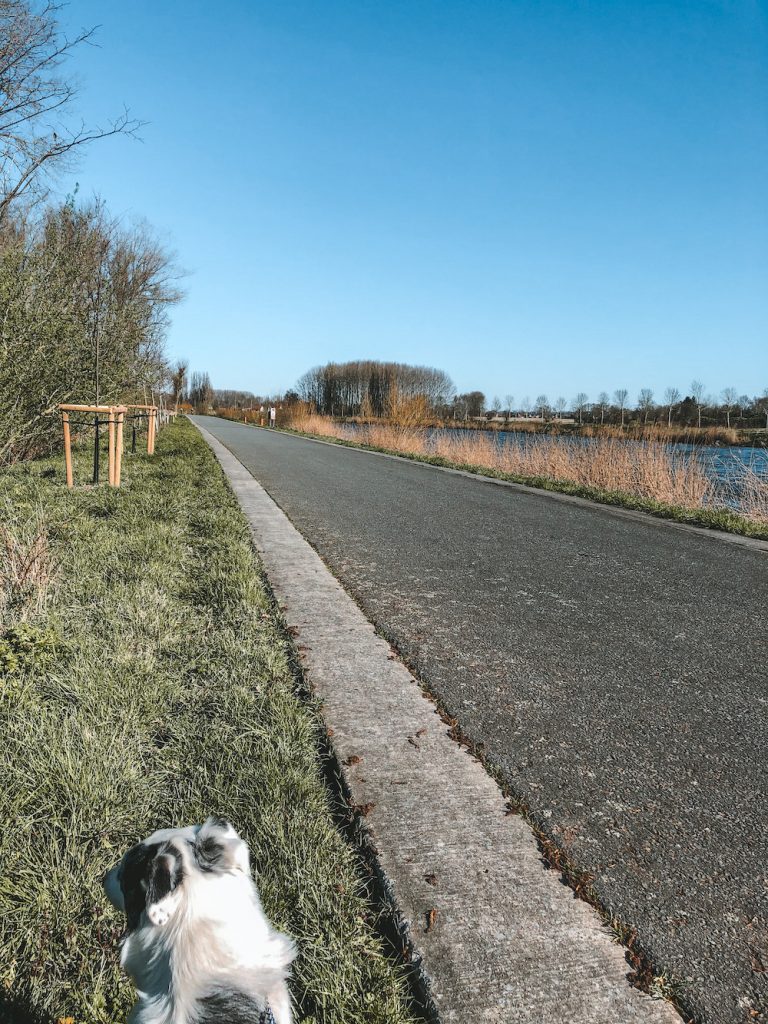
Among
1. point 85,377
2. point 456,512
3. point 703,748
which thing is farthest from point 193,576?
point 85,377

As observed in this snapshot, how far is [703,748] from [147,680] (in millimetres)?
2213

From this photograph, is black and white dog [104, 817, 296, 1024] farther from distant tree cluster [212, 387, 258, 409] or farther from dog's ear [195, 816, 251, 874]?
distant tree cluster [212, 387, 258, 409]

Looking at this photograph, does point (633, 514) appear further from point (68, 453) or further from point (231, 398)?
point (231, 398)

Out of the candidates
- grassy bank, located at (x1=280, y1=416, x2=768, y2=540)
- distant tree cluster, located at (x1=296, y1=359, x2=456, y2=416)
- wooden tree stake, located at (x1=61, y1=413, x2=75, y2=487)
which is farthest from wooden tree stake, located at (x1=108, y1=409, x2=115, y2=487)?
distant tree cluster, located at (x1=296, y1=359, x2=456, y2=416)

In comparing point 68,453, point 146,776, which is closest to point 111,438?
point 68,453

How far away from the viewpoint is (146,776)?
2043 millimetres

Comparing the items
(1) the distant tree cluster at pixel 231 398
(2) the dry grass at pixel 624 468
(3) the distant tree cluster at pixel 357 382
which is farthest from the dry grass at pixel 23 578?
(1) the distant tree cluster at pixel 231 398

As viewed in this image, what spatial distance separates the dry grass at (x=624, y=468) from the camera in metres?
9.78

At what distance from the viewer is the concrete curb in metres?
1.32

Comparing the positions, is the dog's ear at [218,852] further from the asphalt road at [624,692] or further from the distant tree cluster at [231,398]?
the distant tree cluster at [231,398]

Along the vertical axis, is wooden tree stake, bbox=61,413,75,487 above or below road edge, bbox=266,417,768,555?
above

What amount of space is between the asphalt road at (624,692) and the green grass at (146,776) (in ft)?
2.24

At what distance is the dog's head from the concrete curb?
1.84ft

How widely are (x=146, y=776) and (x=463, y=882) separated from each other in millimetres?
1041
